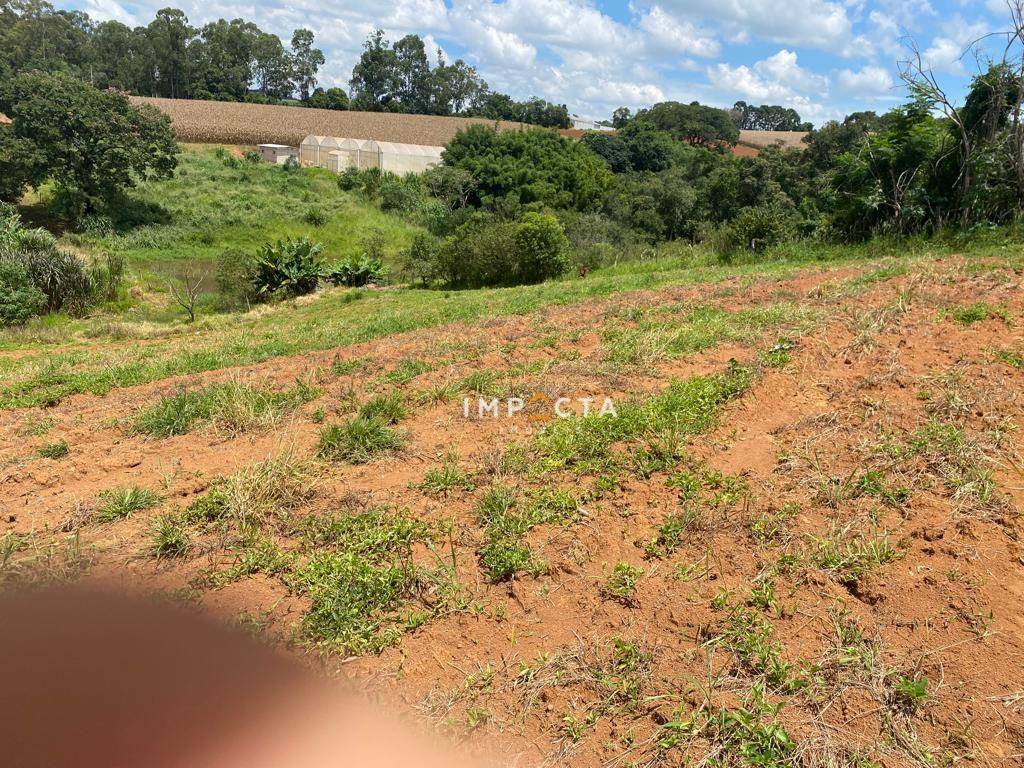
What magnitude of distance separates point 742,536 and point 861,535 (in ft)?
1.74

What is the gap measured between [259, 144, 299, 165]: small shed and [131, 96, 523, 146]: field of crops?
395cm

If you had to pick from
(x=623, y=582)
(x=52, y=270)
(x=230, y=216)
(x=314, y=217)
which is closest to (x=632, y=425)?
(x=623, y=582)

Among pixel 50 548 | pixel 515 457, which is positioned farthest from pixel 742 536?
pixel 50 548

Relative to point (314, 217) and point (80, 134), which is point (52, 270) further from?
point (314, 217)

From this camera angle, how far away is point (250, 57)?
203 feet

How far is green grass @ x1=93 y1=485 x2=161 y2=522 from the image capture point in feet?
11.0

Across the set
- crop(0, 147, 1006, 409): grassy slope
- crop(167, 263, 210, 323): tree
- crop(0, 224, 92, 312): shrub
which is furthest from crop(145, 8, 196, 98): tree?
crop(0, 224, 92, 312): shrub

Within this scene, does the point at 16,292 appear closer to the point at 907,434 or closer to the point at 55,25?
the point at 907,434

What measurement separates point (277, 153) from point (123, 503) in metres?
41.6

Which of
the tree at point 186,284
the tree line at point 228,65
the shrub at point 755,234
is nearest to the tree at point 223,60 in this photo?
the tree line at point 228,65

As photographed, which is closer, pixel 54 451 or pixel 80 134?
pixel 54 451

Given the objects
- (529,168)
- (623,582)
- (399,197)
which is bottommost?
(623,582)

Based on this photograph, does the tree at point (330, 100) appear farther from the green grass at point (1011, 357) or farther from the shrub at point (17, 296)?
the green grass at point (1011, 357)

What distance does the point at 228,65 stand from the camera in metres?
59.4
